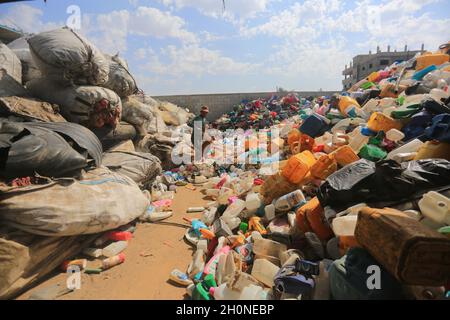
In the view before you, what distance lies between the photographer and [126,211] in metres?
2.67

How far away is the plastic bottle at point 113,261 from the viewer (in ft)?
7.44

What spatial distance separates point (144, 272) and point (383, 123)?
A: 118 inches

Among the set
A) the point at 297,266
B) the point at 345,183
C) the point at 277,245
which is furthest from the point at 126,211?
the point at 345,183

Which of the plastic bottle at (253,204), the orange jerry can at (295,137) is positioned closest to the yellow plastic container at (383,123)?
the orange jerry can at (295,137)

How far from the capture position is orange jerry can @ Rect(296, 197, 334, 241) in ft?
6.75

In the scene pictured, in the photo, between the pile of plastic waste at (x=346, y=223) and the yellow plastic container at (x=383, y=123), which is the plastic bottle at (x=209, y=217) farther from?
the yellow plastic container at (x=383, y=123)

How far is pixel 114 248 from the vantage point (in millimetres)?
2492

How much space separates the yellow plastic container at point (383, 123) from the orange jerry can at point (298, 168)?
36.5 inches

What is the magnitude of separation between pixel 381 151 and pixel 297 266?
1.63 m

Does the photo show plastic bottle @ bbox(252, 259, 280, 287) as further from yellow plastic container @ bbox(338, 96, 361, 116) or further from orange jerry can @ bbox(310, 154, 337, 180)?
yellow plastic container @ bbox(338, 96, 361, 116)

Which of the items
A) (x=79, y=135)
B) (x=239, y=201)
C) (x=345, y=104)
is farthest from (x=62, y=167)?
(x=345, y=104)

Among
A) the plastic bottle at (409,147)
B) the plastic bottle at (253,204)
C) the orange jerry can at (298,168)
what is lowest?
the plastic bottle at (253,204)

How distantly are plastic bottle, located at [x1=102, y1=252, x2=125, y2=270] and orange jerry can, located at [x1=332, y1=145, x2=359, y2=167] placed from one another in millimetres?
2266
